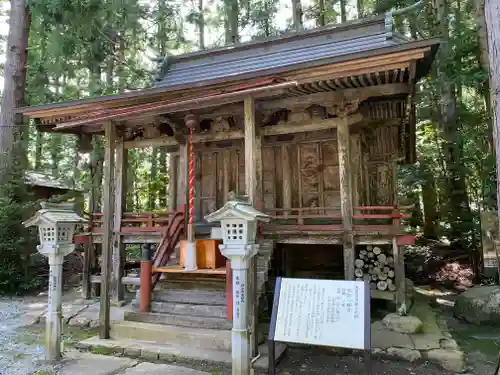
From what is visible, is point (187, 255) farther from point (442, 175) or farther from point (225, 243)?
point (442, 175)

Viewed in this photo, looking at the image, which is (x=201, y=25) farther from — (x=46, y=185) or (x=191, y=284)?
(x=191, y=284)

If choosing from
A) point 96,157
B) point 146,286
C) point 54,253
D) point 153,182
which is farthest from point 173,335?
point 153,182

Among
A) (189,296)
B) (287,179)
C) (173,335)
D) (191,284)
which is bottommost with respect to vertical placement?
(173,335)

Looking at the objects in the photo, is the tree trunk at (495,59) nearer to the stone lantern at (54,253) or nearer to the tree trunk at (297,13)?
the stone lantern at (54,253)

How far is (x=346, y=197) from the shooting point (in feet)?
21.9

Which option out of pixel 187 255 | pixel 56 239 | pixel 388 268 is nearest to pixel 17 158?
pixel 56 239

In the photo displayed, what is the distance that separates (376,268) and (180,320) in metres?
3.87

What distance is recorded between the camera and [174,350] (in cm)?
529

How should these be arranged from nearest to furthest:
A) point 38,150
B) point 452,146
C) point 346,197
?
1. point 346,197
2. point 452,146
3. point 38,150

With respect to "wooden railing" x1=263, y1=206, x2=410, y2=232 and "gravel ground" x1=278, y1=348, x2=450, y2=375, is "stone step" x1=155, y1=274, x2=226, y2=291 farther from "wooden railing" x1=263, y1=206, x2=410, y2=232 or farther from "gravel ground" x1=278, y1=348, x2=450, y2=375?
"gravel ground" x1=278, y1=348, x2=450, y2=375

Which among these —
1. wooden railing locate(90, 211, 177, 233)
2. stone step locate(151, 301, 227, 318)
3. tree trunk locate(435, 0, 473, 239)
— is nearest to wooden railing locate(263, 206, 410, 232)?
stone step locate(151, 301, 227, 318)

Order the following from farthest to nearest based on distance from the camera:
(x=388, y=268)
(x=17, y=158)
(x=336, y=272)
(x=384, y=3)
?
1. (x=384, y=3)
2. (x=17, y=158)
3. (x=336, y=272)
4. (x=388, y=268)

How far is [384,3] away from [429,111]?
4882 millimetres

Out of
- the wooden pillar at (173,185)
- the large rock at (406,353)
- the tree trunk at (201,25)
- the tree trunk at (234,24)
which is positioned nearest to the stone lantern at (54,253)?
the wooden pillar at (173,185)
